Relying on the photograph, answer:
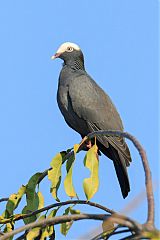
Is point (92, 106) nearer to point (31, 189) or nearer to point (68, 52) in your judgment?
point (68, 52)

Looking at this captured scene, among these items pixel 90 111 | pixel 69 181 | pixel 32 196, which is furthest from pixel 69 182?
pixel 90 111

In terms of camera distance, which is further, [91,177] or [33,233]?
[91,177]

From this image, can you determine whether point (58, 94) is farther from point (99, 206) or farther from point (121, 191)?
point (99, 206)

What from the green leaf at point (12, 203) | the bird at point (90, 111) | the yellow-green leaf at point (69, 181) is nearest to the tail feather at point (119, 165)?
the bird at point (90, 111)

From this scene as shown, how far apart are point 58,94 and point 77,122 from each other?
38cm

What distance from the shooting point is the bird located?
553 centimetres

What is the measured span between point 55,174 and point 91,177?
486mm

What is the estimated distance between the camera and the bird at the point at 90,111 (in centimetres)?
553

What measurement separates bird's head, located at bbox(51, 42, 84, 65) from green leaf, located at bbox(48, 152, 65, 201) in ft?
10.6

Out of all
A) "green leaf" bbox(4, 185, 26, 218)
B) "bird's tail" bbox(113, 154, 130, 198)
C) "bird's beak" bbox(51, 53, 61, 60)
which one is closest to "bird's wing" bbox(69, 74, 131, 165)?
"bird's tail" bbox(113, 154, 130, 198)

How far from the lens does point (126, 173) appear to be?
17.7ft

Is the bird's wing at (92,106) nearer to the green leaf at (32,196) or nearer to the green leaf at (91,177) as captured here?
the green leaf at (32,196)

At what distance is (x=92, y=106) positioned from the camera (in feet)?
19.5

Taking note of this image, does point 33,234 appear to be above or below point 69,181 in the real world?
below
